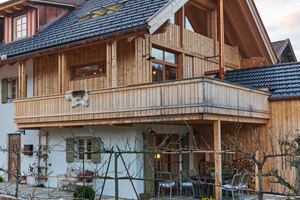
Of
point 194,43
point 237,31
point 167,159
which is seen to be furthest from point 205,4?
point 167,159

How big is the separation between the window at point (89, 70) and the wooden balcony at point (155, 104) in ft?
5.38

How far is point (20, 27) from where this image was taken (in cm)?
1730

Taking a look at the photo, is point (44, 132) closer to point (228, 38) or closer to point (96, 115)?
point (96, 115)

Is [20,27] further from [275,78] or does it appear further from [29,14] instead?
[275,78]

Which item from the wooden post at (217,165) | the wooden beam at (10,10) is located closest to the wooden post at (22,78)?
the wooden beam at (10,10)

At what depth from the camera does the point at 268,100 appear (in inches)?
528

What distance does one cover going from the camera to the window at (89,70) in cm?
1396

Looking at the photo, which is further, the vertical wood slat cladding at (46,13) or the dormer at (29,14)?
the vertical wood slat cladding at (46,13)

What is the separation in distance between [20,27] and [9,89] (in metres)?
2.92

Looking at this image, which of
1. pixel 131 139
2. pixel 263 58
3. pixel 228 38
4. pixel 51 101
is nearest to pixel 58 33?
pixel 51 101

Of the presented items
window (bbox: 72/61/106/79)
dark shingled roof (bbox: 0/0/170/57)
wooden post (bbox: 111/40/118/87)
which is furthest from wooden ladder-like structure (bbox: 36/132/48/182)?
wooden post (bbox: 111/40/118/87)

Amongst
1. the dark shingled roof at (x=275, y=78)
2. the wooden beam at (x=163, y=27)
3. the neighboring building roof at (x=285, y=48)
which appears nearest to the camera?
the wooden beam at (x=163, y=27)

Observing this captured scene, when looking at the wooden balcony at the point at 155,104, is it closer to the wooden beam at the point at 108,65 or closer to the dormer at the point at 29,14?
the wooden beam at the point at 108,65

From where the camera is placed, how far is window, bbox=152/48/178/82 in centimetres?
1375
